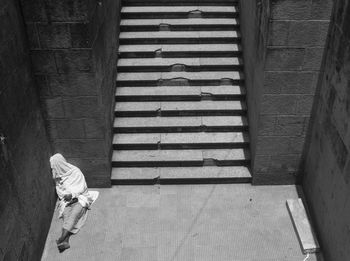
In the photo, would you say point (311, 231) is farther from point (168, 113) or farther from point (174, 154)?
point (168, 113)

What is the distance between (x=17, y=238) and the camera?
661cm

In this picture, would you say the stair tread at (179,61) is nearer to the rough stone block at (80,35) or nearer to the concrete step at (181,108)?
the concrete step at (181,108)

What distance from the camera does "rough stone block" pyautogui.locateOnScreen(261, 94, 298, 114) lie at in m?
8.02

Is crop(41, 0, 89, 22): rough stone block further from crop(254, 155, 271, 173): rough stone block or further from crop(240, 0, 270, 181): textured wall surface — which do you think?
crop(254, 155, 271, 173): rough stone block

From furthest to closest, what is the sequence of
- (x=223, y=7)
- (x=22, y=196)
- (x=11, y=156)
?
(x=223, y=7)
(x=22, y=196)
(x=11, y=156)

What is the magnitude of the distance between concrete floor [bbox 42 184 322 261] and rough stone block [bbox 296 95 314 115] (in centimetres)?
189

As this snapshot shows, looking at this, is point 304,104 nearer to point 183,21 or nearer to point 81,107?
point 183,21

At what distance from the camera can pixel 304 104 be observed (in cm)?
810

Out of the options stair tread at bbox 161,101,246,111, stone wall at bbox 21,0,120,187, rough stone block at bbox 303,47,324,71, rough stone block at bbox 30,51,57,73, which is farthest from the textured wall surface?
rough stone block at bbox 30,51,57,73

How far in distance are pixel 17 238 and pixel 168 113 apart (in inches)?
169

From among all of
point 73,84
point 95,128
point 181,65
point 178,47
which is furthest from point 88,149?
point 178,47

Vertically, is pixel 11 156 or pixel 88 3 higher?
pixel 88 3

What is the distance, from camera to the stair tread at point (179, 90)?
31.9 feet

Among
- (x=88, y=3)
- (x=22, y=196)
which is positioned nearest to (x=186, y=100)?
(x=88, y=3)
